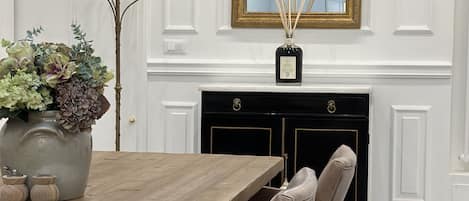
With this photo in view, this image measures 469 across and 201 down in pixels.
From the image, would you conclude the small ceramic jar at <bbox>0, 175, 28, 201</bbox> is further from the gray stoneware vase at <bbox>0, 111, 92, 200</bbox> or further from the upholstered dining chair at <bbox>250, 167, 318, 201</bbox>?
the upholstered dining chair at <bbox>250, 167, 318, 201</bbox>

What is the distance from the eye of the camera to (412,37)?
4.02 meters

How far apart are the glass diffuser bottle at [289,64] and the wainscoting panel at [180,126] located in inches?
23.5

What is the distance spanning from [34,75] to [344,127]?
233 centimetres

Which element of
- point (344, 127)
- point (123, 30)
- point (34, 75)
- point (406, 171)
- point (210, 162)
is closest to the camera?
point (34, 75)

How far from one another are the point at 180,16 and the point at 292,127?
3.41ft

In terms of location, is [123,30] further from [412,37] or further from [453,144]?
[453,144]

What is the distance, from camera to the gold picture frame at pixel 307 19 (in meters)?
4.06

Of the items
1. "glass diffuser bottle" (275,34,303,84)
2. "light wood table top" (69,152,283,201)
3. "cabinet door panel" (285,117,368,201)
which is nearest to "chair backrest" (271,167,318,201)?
"light wood table top" (69,152,283,201)

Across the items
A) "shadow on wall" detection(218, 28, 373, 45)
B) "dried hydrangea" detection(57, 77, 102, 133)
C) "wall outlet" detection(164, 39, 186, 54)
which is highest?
"shadow on wall" detection(218, 28, 373, 45)

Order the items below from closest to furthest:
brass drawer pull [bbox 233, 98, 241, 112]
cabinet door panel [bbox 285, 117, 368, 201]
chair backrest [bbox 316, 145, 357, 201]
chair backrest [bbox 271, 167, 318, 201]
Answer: chair backrest [bbox 271, 167, 318, 201] < chair backrest [bbox 316, 145, 357, 201] < cabinet door panel [bbox 285, 117, 368, 201] < brass drawer pull [bbox 233, 98, 241, 112]

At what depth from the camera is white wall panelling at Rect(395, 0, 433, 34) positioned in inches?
157

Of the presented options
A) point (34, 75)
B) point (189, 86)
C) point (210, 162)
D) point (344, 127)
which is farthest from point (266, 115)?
point (34, 75)

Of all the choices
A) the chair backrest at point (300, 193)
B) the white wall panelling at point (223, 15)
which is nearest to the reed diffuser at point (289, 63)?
the white wall panelling at point (223, 15)

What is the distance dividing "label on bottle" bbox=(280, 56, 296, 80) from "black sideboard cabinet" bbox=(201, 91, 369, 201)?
22 centimetres
